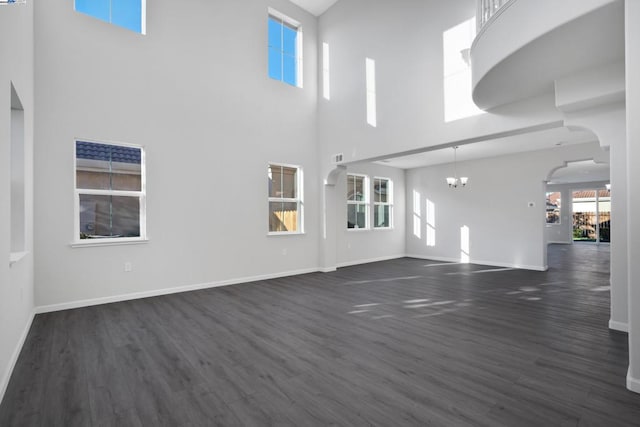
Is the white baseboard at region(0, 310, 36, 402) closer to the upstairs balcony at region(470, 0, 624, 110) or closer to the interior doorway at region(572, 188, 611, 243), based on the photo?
the upstairs balcony at region(470, 0, 624, 110)

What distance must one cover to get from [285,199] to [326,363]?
14.4 ft

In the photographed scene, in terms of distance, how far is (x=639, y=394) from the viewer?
2.17 meters

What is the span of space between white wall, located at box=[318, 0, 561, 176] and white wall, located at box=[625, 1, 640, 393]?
1667 mm

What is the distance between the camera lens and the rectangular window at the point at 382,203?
29.4 ft

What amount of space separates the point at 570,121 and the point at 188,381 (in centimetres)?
462

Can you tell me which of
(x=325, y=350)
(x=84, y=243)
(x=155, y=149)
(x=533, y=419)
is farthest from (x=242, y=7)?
(x=533, y=419)

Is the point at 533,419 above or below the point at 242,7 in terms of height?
below

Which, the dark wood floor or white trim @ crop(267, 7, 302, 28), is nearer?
the dark wood floor

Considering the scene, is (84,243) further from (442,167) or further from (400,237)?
(442,167)

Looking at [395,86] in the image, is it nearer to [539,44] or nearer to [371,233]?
[539,44]

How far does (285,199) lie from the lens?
21.8 ft

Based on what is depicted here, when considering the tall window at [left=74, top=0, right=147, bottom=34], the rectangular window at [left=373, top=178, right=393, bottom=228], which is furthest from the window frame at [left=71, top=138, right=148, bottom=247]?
the rectangular window at [left=373, top=178, right=393, bottom=228]

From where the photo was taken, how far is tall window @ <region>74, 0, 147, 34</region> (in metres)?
4.49

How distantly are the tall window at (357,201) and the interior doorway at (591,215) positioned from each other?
35.2 ft
